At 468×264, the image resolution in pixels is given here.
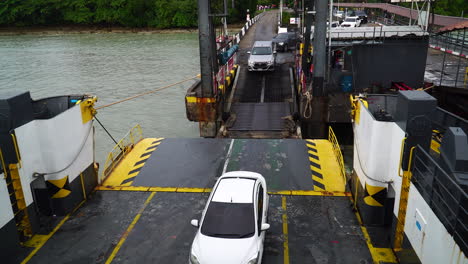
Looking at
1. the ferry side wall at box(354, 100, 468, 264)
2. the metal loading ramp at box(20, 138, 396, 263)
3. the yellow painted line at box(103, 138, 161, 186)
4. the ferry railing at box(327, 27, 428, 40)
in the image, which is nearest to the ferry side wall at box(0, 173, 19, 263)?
the metal loading ramp at box(20, 138, 396, 263)

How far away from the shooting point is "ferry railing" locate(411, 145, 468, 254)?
5344 millimetres

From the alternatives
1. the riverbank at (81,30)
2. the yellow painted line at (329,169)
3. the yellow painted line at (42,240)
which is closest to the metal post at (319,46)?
the yellow painted line at (329,169)

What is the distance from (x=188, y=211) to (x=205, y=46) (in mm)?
8956

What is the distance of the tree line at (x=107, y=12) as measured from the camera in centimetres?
8131

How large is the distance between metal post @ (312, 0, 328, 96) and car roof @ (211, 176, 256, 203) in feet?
31.8

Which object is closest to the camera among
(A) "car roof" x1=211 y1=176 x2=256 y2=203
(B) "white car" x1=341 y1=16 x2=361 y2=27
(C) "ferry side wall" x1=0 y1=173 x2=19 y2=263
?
(C) "ferry side wall" x1=0 y1=173 x2=19 y2=263

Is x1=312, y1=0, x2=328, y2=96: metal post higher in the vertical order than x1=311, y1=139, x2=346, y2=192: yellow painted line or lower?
higher

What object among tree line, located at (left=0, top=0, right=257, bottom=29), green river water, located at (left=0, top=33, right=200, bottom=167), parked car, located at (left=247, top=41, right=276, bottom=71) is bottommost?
green river water, located at (left=0, top=33, right=200, bottom=167)

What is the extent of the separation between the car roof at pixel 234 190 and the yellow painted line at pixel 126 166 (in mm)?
4307

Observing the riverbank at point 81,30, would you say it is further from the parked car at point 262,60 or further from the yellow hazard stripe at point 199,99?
the yellow hazard stripe at point 199,99

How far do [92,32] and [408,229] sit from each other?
84.7m

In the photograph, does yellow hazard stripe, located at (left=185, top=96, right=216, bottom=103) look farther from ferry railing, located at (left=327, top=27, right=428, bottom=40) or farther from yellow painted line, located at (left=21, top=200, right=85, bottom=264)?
yellow painted line, located at (left=21, top=200, right=85, bottom=264)

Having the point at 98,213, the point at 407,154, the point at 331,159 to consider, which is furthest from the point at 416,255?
the point at 98,213

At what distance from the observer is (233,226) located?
7695 mm
